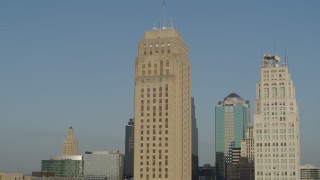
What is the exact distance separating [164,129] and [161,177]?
16.3 metres

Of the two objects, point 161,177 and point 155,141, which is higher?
point 155,141

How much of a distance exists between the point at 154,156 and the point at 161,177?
25.0 feet

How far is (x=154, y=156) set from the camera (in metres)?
199

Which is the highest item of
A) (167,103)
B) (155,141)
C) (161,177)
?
(167,103)

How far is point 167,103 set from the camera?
656ft

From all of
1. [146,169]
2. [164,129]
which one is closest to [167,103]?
[164,129]

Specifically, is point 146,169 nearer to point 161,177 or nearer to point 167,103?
point 161,177

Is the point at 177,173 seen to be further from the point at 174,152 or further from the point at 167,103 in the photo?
the point at 167,103

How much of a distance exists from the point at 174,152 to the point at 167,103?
1701 cm

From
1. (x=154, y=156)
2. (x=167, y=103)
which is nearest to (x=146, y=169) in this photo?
(x=154, y=156)

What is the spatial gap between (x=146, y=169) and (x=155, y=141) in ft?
33.1

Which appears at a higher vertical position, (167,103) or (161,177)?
(167,103)

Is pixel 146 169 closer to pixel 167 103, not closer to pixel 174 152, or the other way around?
pixel 174 152

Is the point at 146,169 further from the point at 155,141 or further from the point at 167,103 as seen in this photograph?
the point at 167,103
